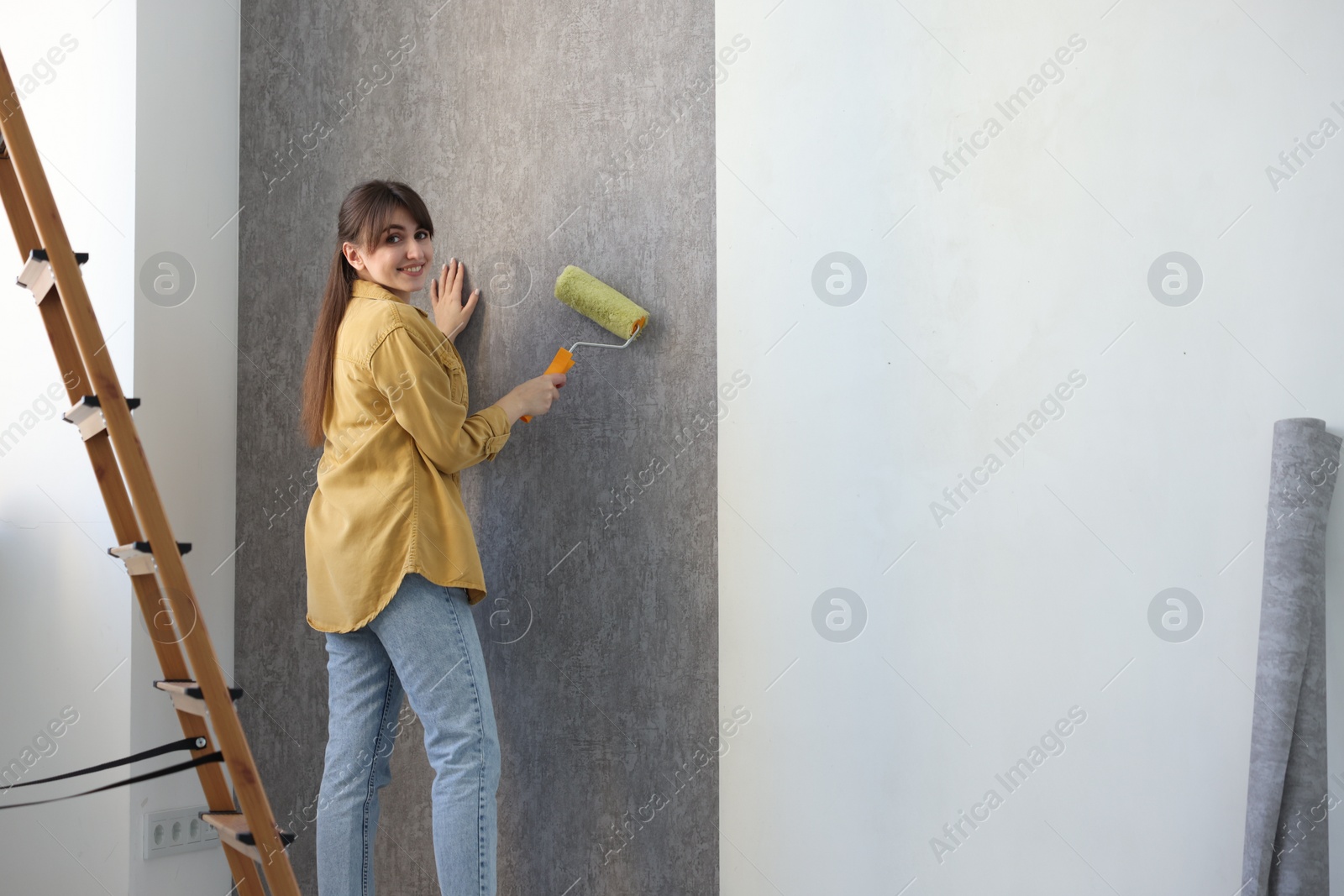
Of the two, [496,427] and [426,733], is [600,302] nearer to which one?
[496,427]

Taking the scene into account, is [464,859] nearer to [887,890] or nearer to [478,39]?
[887,890]

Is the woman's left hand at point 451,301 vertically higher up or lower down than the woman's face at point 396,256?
lower down

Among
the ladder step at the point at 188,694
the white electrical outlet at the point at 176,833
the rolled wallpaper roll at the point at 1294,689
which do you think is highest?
the ladder step at the point at 188,694

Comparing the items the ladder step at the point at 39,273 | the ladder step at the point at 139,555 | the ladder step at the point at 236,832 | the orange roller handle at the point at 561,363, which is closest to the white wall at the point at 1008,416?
the orange roller handle at the point at 561,363

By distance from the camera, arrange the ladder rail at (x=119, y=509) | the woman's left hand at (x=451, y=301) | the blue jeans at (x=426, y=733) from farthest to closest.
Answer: the woman's left hand at (x=451, y=301) < the blue jeans at (x=426, y=733) < the ladder rail at (x=119, y=509)

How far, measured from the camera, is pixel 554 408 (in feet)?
6.09

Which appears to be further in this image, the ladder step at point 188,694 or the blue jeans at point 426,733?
the blue jeans at point 426,733

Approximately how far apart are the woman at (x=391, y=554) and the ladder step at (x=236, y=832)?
272mm

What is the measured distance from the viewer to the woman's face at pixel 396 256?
5.52 ft

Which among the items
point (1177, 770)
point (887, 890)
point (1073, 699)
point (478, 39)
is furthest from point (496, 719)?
point (478, 39)

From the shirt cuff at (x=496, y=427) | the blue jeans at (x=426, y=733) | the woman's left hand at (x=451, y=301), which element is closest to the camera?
the blue jeans at (x=426, y=733)

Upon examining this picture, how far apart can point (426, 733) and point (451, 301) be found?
85 cm

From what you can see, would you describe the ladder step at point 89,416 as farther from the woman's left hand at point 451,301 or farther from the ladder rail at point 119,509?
the woman's left hand at point 451,301

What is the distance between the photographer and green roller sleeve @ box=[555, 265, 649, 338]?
5.69ft
